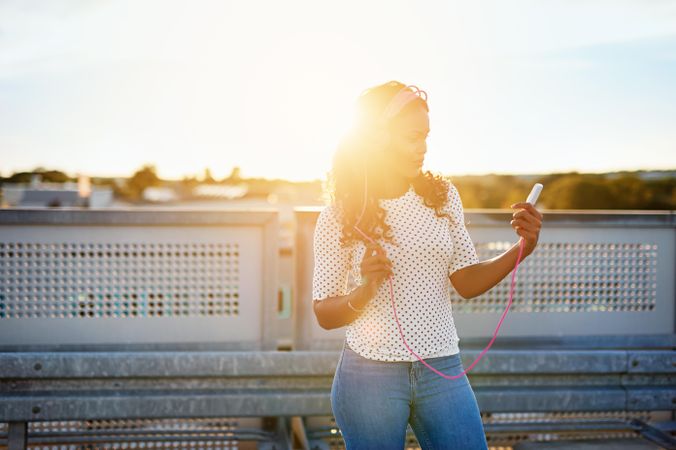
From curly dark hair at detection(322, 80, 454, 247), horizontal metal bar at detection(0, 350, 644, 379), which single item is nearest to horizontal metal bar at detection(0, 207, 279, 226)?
horizontal metal bar at detection(0, 350, 644, 379)

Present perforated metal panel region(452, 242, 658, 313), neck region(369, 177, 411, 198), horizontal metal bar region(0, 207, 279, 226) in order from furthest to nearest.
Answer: perforated metal panel region(452, 242, 658, 313), horizontal metal bar region(0, 207, 279, 226), neck region(369, 177, 411, 198)

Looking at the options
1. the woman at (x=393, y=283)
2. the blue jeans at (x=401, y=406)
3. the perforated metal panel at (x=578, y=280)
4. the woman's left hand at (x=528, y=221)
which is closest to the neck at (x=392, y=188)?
the woman at (x=393, y=283)

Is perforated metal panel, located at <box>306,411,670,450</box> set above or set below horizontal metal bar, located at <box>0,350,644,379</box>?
below

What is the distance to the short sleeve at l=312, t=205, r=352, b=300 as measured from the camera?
2.88 metres

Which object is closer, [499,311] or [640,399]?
[640,399]

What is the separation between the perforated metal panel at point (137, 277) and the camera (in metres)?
4.91

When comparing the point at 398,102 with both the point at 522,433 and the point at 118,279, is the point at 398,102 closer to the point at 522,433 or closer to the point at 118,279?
the point at 118,279

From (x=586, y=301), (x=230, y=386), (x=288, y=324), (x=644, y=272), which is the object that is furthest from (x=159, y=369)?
(x=288, y=324)

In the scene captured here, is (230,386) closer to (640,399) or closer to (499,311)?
(499,311)

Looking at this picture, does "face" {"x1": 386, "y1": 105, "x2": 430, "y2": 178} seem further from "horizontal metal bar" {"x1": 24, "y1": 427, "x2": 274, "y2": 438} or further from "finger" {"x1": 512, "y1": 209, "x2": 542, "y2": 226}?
"horizontal metal bar" {"x1": 24, "y1": 427, "x2": 274, "y2": 438}

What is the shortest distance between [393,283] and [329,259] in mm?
248

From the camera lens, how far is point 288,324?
9797 mm

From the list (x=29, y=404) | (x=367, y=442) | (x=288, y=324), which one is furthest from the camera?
(x=288, y=324)

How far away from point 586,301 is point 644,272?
0.49 metres
